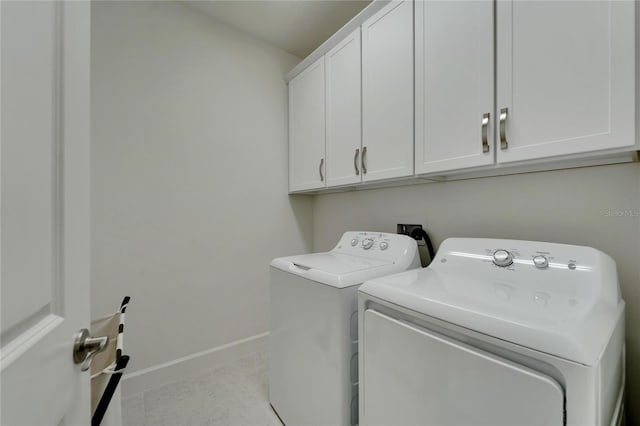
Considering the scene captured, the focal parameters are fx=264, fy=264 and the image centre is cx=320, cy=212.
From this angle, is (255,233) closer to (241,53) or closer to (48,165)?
(241,53)

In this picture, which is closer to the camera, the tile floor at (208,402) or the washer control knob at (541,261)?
the washer control knob at (541,261)

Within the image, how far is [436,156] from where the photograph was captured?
4.45 ft

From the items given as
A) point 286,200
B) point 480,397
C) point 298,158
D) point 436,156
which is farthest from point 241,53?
→ point 480,397

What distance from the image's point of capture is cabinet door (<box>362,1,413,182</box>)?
1.47 metres

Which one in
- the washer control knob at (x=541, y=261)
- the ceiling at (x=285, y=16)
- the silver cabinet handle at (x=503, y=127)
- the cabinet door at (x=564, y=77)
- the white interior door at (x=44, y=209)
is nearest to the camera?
the white interior door at (x=44, y=209)

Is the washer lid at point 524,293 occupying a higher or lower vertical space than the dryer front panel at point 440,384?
higher

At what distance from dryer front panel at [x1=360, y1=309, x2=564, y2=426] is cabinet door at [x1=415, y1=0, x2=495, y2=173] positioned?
0.84 m

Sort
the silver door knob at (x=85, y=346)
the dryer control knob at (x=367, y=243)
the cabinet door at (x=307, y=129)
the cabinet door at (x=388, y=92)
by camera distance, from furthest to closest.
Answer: the cabinet door at (x=307, y=129) → the dryer control knob at (x=367, y=243) → the cabinet door at (x=388, y=92) → the silver door knob at (x=85, y=346)

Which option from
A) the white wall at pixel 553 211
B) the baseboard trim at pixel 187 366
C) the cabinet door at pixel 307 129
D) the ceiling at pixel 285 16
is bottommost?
the baseboard trim at pixel 187 366

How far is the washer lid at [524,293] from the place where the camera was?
62 cm

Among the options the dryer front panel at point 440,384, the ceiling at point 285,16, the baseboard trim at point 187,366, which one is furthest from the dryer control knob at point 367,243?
the ceiling at point 285,16

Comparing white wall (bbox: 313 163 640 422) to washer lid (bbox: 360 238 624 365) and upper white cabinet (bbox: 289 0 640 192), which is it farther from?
washer lid (bbox: 360 238 624 365)

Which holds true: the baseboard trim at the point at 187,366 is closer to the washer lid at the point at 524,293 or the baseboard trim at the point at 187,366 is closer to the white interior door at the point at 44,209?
the white interior door at the point at 44,209

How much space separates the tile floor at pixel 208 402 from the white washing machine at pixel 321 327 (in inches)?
5.9
